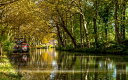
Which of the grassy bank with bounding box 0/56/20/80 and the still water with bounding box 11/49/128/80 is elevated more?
the grassy bank with bounding box 0/56/20/80

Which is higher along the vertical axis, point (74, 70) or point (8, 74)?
point (8, 74)

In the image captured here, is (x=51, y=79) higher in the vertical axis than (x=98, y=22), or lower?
lower

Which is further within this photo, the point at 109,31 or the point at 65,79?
the point at 109,31

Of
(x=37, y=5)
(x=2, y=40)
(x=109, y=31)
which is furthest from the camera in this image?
(x=109, y=31)

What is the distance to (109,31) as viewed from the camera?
6462 cm

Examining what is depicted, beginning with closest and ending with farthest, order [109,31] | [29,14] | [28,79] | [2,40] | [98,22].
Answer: [28,79] → [2,40] → [29,14] → [98,22] → [109,31]

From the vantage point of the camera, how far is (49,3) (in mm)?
44375

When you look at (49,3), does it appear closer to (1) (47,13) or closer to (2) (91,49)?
(1) (47,13)

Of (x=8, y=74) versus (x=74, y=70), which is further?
(x=74, y=70)

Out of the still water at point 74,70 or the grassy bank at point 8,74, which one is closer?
the grassy bank at point 8,74

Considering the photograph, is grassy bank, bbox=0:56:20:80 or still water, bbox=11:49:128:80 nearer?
grassy bank, bbox=0:56:20:80

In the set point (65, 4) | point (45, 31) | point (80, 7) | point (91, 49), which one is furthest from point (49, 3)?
point (45, 31)

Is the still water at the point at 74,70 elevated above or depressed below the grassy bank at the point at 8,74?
below

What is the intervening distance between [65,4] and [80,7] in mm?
3845
